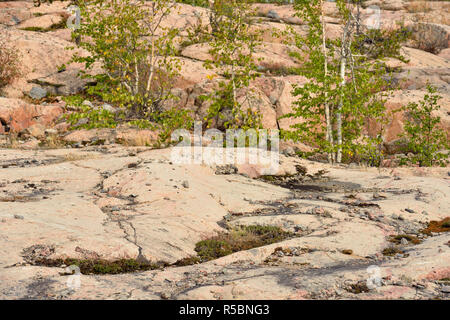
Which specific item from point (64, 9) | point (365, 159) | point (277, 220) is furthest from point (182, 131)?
point (64, 9)

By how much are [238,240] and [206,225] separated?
720mm

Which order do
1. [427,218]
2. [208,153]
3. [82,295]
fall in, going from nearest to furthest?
[82,295]
[427,218]
[208,153]

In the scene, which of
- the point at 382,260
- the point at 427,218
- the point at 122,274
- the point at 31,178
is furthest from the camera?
the point at 31,178

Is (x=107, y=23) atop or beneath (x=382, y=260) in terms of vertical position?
atop

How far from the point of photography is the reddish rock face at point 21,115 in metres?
16.4

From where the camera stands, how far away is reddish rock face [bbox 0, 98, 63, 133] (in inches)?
645

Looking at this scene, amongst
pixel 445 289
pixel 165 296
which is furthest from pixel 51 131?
pixel 445 289

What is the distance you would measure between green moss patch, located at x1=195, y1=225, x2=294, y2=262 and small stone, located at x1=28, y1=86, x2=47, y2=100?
49.9 ft

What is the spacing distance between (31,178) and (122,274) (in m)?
4.75

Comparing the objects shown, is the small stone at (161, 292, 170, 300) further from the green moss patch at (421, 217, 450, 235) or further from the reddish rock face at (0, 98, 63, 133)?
the reddish rock face at (0, 98, 63, 133)

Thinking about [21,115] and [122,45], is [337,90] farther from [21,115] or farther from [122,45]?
[21,115]

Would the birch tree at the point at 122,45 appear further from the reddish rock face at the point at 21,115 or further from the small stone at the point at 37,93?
the small stone at the point at 37,93

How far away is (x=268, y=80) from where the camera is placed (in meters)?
19.8

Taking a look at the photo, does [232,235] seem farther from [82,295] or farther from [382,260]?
[82,295]
